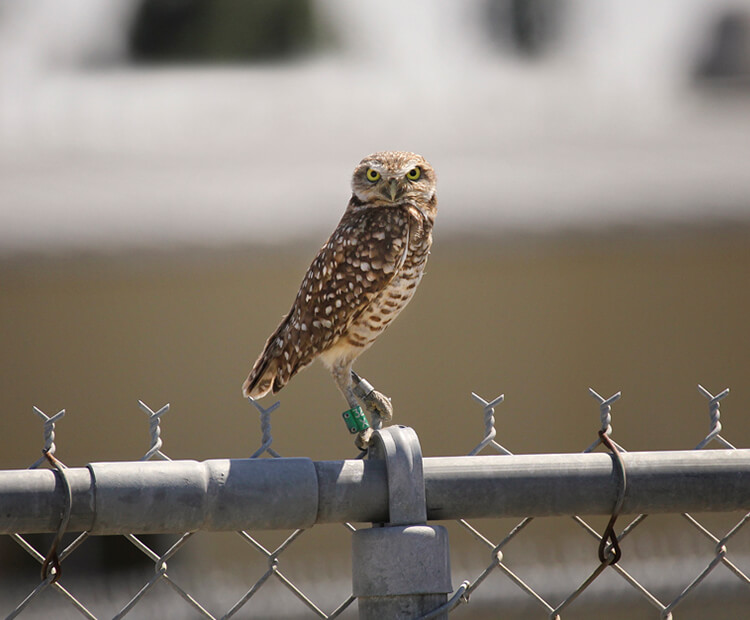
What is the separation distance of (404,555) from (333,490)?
120 mm

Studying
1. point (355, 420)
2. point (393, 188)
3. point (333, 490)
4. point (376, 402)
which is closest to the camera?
point (333, 490)

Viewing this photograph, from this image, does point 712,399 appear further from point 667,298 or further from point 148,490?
point 667,298

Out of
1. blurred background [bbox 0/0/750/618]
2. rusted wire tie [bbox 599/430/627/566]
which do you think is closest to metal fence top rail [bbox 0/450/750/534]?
rusted wire tie [bbox 599/430/627/566]

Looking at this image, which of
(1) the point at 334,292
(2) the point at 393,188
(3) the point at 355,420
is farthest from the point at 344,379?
(3) the point at 355,420

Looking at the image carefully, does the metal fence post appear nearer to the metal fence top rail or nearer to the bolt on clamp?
the metal fence top rail

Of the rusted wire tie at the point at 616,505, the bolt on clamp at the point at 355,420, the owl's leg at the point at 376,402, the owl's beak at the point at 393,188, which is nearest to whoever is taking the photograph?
the rusted wire tie at the point at 616,505

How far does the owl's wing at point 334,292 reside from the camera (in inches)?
93.1

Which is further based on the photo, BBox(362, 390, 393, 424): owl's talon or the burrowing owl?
the burrowing owl

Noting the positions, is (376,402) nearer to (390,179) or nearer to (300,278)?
(390,179)

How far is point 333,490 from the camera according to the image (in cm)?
134

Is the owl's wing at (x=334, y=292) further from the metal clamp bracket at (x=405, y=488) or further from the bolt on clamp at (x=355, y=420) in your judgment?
the metal clamp bracket at (x=405, y=488)

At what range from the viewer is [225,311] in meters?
5.98

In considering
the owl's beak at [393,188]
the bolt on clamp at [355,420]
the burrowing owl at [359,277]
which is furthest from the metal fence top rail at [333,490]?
the owl's beak at [393,188]

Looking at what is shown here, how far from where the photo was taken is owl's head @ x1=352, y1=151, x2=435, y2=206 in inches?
103
